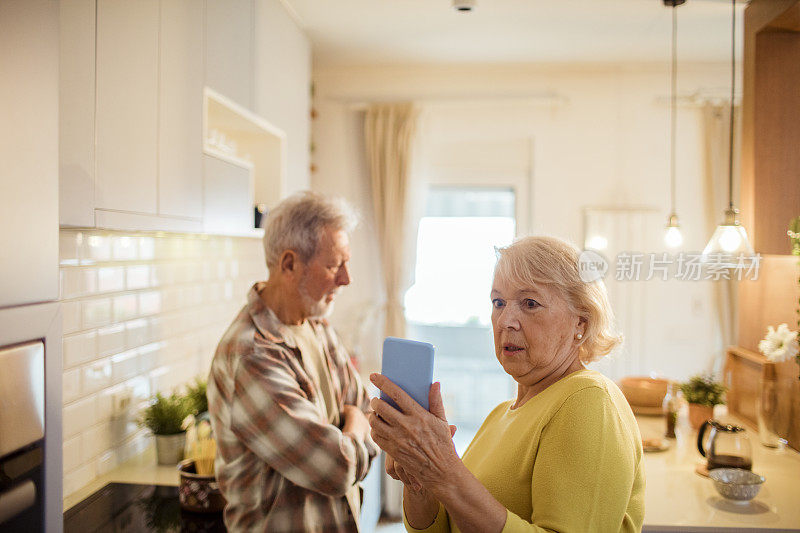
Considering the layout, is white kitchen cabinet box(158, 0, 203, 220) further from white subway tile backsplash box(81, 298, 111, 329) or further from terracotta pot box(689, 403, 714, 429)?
terracotta pot box(689, 403, 714, 429)

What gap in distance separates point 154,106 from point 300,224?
481mm

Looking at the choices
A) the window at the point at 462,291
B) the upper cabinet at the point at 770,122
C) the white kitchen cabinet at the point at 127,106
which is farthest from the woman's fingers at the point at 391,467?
the window at the point at 462,291

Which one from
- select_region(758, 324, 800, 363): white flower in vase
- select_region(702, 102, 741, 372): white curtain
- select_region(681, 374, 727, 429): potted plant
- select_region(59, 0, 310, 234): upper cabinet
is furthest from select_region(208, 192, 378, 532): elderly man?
select_region(702, 102, 741, 372): white curtain

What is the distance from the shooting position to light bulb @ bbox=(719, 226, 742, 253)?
6.68ft

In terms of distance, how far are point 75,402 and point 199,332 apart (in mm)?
832

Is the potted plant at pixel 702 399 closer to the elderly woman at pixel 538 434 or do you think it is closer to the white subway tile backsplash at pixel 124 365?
the elderly woman at pixel 538 434

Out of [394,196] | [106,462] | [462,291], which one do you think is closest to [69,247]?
[106,462]

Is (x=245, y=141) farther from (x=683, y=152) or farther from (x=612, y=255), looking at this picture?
(x=683, y=152)

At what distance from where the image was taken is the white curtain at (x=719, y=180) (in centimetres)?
397

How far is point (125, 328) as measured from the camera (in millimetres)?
2131

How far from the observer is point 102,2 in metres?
1.42

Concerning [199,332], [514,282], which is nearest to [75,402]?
[199,332]

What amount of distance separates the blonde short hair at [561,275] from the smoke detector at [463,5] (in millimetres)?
2014

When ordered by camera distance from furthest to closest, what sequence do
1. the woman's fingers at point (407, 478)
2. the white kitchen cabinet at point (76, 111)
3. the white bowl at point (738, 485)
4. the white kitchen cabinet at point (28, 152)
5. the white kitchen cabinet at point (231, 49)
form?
the white kitchen cabinet at point (231, 49) < the white bowl at point (738, 485) < the white kitchen cabinet at point (76, 111) < the woman's fingers at point (407, 478) < the white kitchen cabinet at point (28, 152)
